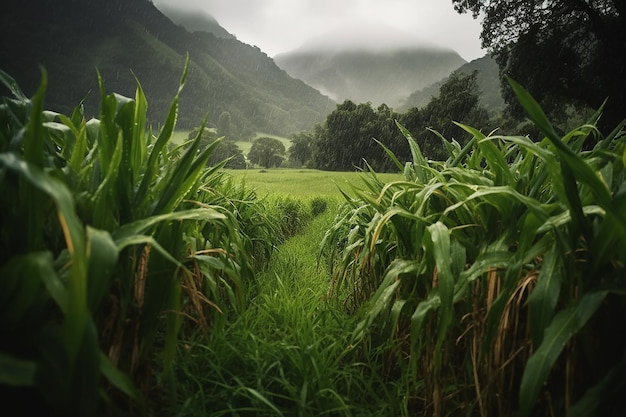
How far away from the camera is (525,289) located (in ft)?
2.89

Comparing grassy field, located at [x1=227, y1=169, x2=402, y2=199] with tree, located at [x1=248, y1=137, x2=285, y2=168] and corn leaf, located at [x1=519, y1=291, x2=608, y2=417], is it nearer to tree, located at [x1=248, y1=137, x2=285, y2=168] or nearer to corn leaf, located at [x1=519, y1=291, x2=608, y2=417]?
corn leaf, located at [x1=519, y1=291, x2=608, y2=417]

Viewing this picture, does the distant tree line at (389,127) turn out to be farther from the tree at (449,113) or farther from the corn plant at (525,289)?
the corn plant at (525,289)

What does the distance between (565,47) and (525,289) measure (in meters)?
14.8

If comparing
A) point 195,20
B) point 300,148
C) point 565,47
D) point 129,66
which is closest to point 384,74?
point 195,20

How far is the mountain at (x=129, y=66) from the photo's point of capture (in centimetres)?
6650

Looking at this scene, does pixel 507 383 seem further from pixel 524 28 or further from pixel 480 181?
pixel 524 28

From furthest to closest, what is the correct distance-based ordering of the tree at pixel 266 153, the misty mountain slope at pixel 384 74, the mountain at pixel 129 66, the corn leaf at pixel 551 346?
the misty mountain slope at pixel 384 74
the mountain at pixel 129 66
the tree at pixel 266 153
the corn leaf at pixel 551 346

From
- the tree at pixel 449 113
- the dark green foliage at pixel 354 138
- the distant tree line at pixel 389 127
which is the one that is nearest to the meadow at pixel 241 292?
the distant tree line at pixel 389 127

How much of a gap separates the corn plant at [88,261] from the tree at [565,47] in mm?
13955

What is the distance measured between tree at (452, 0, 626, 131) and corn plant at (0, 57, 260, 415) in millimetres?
13955

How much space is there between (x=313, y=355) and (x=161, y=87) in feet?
317

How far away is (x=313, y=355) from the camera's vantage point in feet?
3.76

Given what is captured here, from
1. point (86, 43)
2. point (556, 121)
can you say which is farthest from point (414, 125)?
point (86, 43)

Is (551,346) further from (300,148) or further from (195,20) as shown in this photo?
(195,20)
